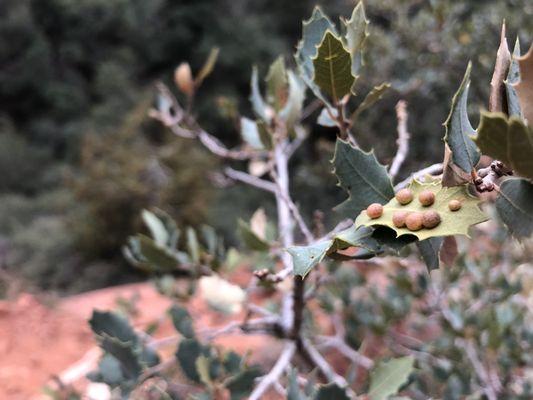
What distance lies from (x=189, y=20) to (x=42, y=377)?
623 centimetres

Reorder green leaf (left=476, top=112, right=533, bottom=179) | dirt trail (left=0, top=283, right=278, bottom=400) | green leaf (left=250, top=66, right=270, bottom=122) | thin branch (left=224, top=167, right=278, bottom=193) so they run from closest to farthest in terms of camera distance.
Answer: green leaf (left=476, top=112, right=533, bottom=179) → green leaf (left=250, top=66, right=270, bottom=122) → thin branch (left=224, top=167, right=278, bottom=193) → dirt trail (left=0, top=283, right=278, bottom=400)

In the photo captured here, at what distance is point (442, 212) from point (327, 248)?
78 millimetres

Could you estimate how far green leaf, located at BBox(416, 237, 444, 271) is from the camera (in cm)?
39

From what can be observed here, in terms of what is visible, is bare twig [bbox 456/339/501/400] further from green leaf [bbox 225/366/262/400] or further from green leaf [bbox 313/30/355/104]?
green leaf [bbox 313/30/355/104]

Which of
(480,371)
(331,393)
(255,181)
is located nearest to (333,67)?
(331,393)

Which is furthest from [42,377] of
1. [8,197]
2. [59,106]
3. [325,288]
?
[59,106]

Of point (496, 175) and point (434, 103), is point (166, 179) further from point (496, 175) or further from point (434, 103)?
point (496, 175)

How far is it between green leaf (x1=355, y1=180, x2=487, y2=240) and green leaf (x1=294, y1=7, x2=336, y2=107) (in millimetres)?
185

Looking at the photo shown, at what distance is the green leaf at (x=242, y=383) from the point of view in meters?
0.64

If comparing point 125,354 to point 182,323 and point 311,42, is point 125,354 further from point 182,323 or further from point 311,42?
point 311,42

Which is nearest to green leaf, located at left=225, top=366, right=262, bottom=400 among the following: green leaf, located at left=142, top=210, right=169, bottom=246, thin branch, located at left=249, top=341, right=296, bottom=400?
thin branch, located at left=249, top=341, right=296, bottom=400

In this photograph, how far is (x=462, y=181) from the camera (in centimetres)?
35

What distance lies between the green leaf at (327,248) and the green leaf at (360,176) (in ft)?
0.13

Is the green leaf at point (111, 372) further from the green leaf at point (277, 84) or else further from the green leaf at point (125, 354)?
the green leaf at point (277, 84)
